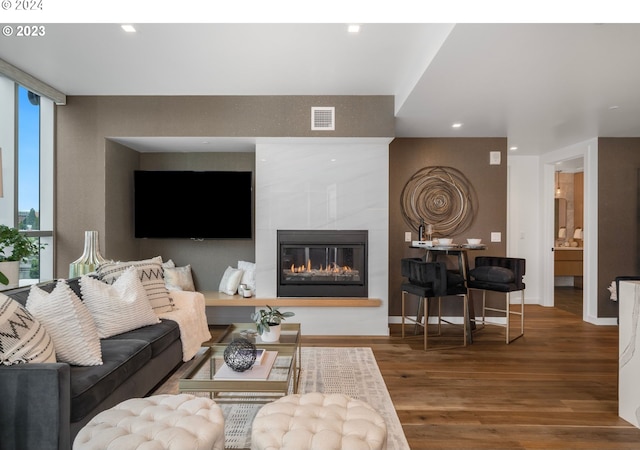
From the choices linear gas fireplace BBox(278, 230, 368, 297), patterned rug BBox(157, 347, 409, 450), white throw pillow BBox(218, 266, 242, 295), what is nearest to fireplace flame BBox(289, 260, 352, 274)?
linear gas fireplace BBox(278, 230, 368, 297)

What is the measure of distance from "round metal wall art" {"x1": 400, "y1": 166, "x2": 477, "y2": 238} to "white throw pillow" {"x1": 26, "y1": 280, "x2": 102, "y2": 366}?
370 centimetres

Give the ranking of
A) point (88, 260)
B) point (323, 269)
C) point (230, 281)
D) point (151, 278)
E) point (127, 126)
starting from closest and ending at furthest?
point (151, 278) < point (88, 260) < point (127, 126) < point (323, 269) < point (230, 281)

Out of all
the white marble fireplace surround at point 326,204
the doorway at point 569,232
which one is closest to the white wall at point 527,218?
the doorway at point 569,232

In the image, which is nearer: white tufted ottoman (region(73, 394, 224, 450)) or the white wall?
white tufted ottoman (region(73, 394, 224, 450))

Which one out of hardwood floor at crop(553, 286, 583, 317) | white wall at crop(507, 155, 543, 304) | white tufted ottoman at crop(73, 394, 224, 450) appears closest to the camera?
white tufted ottoman at crop(73, 394, 224, 450)

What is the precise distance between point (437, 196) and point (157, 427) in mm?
4160

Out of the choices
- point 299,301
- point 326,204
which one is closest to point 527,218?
point 326,204

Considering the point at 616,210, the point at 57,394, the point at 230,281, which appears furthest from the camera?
the point at 616,210

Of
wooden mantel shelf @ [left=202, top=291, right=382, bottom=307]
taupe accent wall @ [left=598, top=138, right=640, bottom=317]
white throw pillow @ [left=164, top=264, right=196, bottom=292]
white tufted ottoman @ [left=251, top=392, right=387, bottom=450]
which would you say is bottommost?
wooden mantel shelf @ [left=202, top=291, right=382, bottom=307]

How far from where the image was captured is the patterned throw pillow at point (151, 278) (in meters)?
2.98

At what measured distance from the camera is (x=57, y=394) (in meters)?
1.65

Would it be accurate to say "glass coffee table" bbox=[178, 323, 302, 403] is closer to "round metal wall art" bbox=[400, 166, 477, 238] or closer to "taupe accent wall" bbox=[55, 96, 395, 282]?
"taupe accent wall" bbox=[55, 96, 395, 282]

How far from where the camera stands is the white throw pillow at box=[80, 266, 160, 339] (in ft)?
8.32

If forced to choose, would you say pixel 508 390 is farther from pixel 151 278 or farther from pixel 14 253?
pixel 14 253
